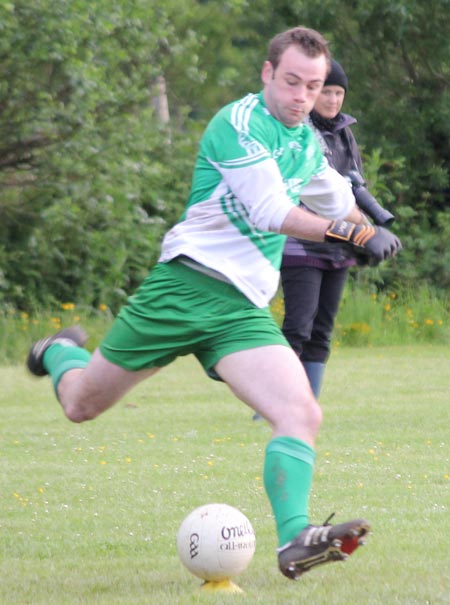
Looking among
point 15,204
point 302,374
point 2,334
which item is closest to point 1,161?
point 15,204

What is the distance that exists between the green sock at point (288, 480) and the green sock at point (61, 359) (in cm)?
125

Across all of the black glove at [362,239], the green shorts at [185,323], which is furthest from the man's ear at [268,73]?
the green shorts at [185,323]

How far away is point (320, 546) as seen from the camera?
13.9 feet

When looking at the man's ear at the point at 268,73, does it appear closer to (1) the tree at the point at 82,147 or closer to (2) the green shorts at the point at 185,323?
(2) the green shorts at the point at 185,323

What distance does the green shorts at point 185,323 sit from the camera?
473 centimetres

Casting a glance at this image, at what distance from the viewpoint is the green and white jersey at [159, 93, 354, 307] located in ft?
15.1

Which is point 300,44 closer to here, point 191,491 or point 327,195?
point 327,195

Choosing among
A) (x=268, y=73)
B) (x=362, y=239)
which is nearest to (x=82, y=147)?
(x=268, y=73)

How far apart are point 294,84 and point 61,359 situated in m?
1.64

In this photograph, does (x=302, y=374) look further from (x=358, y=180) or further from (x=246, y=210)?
(x=358, y=180)

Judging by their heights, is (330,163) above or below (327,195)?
below

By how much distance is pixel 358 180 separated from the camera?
730 centimetres

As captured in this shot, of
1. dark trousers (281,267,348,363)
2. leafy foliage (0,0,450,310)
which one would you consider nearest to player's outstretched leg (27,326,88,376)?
dark trousers (281,267,348,363)

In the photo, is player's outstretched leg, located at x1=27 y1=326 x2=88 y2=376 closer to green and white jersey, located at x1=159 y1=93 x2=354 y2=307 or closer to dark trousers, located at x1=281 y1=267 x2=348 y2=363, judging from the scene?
green and white jersey, located at x1=159 y1=93 x2=354 y2=307
